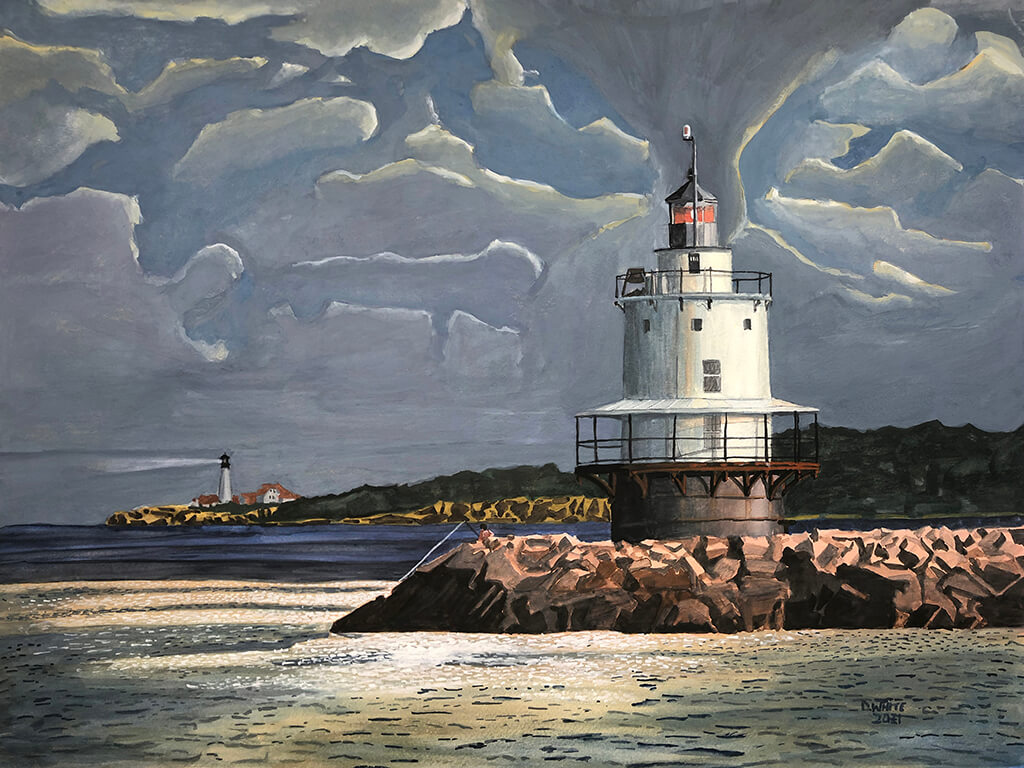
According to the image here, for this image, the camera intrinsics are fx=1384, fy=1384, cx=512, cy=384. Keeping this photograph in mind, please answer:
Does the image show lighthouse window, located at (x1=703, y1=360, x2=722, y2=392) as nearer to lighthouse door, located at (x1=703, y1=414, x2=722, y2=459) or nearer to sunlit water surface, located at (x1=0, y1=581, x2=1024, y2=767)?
lighthouse door, located at (x1=703, y1=414, x2=722, y2=459)

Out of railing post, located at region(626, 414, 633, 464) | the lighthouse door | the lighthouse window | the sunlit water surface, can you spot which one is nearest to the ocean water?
the sunlit water surface

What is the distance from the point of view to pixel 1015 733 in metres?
6.77

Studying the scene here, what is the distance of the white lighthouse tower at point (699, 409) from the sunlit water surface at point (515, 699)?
6.26 feet

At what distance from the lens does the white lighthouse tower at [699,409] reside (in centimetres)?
1146

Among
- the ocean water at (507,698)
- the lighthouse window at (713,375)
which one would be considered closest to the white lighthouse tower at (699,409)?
the lighthouse window at (713,375)

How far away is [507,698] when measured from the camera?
24.5 ft

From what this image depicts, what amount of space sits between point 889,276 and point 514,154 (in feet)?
9.77

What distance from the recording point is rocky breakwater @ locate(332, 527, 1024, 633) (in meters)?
10.0

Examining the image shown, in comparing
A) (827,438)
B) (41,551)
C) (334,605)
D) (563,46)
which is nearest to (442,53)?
(563,46)

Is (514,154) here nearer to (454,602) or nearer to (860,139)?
(860,139)

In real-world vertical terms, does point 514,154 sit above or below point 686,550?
above

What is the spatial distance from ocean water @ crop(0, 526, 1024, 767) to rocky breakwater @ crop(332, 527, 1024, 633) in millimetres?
274
